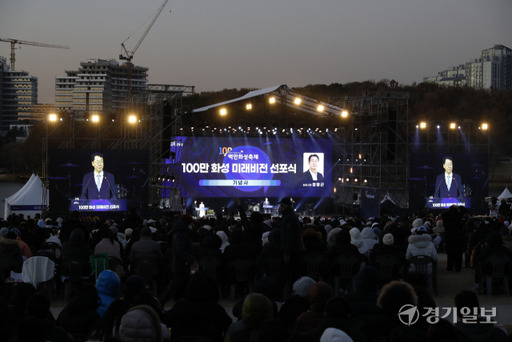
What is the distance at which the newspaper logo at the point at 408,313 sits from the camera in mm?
4551

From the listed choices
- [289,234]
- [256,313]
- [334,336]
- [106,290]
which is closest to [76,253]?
[289,234]

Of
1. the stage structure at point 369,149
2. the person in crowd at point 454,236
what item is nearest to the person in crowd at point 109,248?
the person in crowd at point 454,236

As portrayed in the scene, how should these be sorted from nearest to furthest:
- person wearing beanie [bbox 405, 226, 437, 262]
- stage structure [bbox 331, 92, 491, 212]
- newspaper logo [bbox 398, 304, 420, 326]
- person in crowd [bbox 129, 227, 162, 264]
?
1. newspaper logo [bbox 398, 304, 420, 326]
2. person in crowd [bbox 129, 227, 162, 264]
3. person wearing beanie [bbox 405, 226, 437, 262]
4. stage structure [bbox 331, 92, 491, 212]

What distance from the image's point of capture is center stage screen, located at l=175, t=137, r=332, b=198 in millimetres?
26141

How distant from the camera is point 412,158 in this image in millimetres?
23172

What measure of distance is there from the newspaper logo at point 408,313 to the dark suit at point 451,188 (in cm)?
→ 1941

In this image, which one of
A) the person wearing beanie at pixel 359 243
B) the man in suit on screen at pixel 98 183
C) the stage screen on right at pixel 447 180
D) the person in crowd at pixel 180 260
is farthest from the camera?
the stage screen on right at pixel 447 180

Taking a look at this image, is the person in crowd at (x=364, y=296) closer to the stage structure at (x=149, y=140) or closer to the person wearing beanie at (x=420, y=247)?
the person wearing beanie at (x=420, y=247)

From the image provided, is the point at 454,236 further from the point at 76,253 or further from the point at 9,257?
the point at 9,257

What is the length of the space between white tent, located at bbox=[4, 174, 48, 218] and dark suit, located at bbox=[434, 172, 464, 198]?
12.2 metres

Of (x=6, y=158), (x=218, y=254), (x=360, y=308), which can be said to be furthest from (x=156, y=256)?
(x=6, y=158)

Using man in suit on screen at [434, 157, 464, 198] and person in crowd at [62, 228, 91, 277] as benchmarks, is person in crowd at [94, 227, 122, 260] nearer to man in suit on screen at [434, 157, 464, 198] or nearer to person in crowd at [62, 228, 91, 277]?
person in crowd at [62, 228, 91, 277]

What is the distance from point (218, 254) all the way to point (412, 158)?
15.5 metres

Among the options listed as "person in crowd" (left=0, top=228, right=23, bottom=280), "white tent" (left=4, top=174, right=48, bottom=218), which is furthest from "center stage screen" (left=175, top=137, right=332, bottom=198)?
"person in crowd" (left=0, top=228, right=23, bottom=280)
